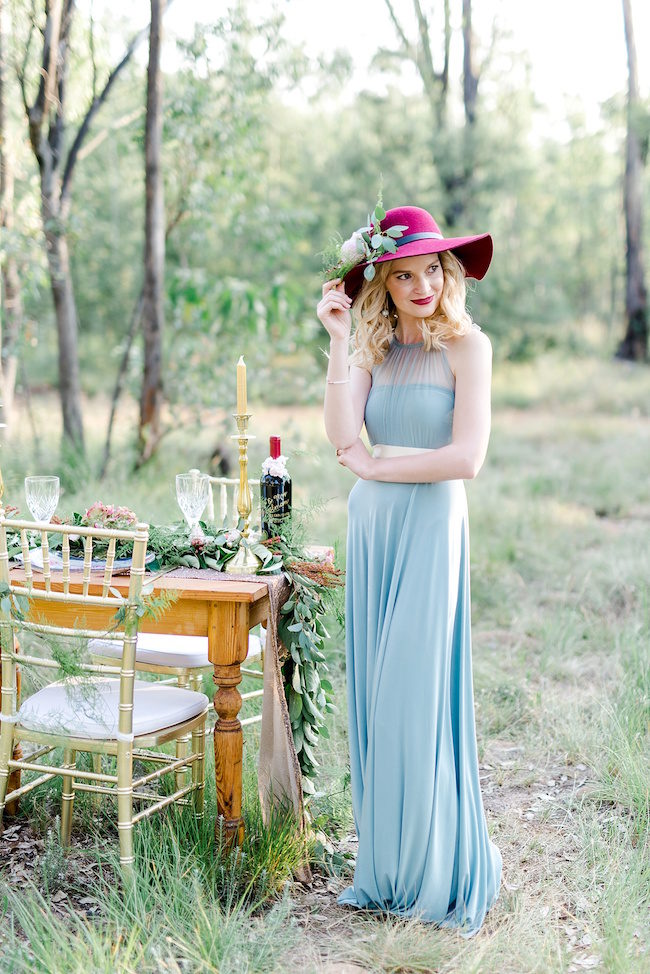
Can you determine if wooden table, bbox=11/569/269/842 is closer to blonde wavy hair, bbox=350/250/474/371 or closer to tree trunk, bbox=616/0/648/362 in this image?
blonde wavy hair, bbox=350/250/474/371

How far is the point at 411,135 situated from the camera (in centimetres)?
1556

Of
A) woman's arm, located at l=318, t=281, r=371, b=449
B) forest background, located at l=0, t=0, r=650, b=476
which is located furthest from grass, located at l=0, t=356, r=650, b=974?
forest background, located at l=0, t=0, r=650, b=476

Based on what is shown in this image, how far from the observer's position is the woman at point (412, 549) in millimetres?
2602

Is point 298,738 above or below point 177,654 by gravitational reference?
below

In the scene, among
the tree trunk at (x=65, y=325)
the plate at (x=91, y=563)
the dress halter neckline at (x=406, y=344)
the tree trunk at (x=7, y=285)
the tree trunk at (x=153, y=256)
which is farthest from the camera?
the tree trunk at (x=65, y=325)

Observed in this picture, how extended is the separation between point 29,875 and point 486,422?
203cm

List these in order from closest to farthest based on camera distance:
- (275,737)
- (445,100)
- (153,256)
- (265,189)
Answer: (275,737)
(153,256)
(445,100)
(265,189)

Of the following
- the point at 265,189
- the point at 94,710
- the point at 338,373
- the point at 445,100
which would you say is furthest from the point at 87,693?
the point at 265,189

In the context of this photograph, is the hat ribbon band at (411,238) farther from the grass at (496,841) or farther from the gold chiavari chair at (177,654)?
the gold chiavari chair at (177,654)

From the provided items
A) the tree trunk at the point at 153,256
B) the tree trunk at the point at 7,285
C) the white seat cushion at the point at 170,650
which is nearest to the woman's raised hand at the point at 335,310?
the white seat cushion at the point at 170,650

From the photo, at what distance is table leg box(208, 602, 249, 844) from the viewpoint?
278 centimetres

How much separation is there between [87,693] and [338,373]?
1.23 metres

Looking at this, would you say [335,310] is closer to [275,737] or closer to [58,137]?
[275,737]

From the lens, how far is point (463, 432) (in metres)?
2.55
